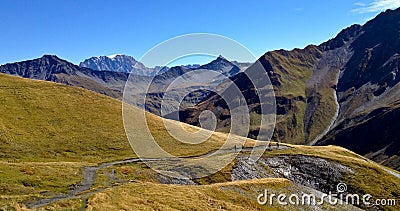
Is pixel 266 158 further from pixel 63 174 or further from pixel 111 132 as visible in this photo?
pixel 63 174

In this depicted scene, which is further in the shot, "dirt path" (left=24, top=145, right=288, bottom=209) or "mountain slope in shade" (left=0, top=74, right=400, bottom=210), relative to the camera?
"mountain slope in shade" (left=0, top=74, right=400, bottom=210)

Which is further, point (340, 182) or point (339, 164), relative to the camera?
point (339, 164)

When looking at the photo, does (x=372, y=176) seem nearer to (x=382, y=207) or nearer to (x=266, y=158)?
(x=382, y=207)

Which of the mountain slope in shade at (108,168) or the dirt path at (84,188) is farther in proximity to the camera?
the mountain slope in shade at (108,168)

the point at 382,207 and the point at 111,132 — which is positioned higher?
the point at 111,132

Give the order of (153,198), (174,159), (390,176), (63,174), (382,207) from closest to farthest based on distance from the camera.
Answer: (153,198) → (63,174) → (382,207) → (174,159) → (390,176)

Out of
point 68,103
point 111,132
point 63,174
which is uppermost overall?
point 68,103

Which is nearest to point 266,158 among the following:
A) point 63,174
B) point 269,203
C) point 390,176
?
point 390,176

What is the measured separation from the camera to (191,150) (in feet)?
354

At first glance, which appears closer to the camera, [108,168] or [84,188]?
[84,188]

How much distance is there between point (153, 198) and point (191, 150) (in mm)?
58743

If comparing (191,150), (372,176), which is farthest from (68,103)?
(372,176)

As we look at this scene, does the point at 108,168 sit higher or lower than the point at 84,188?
higher

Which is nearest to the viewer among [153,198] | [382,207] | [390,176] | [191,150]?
[153,198]
